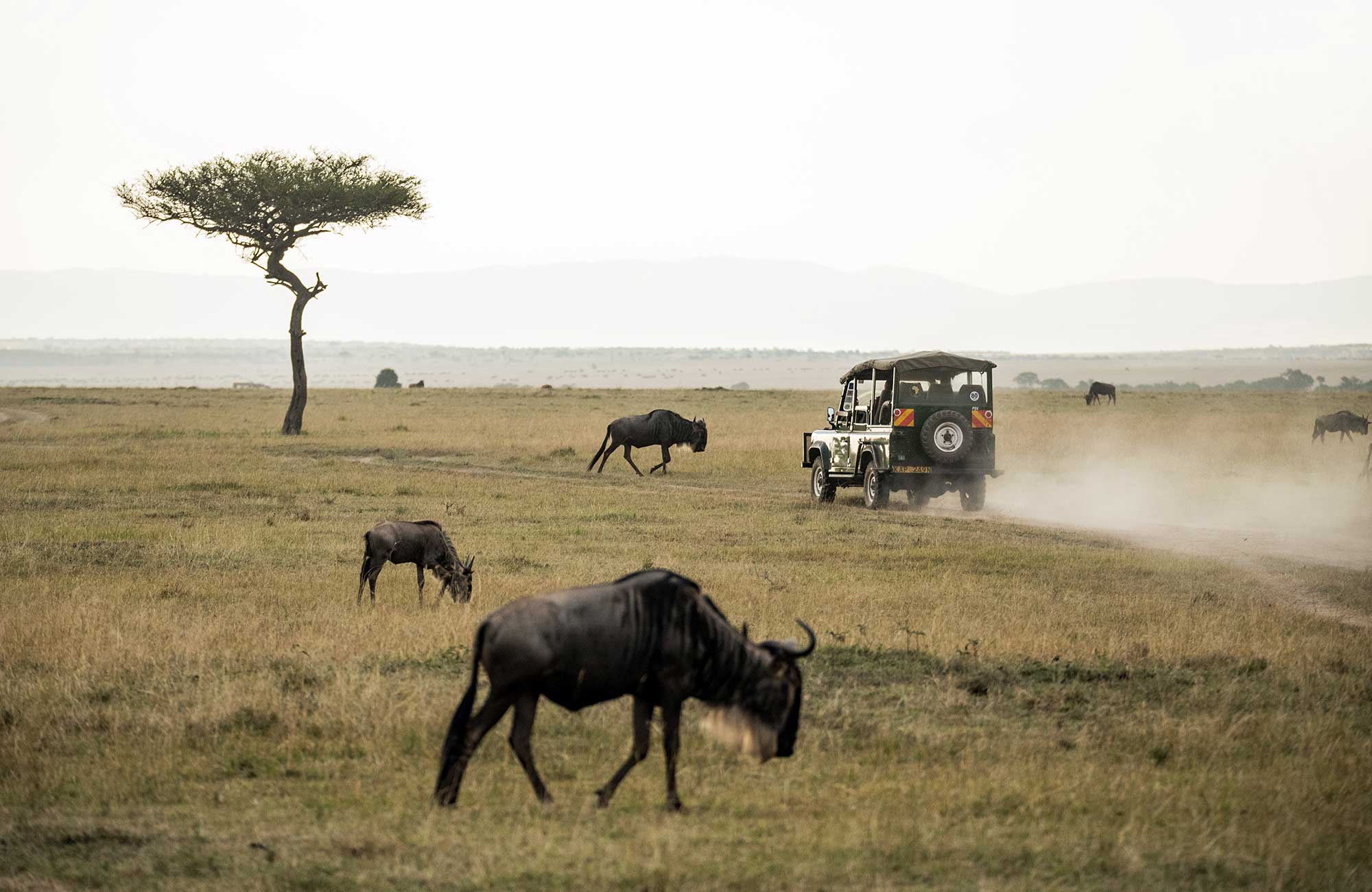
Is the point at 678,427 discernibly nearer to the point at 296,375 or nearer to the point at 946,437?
the point at 946,437

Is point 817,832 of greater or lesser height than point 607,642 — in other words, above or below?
below

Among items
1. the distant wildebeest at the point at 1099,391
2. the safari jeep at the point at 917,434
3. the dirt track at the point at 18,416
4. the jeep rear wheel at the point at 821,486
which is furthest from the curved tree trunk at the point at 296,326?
the distant wildebeest at the point at 1099,391

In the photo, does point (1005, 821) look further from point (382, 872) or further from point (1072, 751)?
point (382, 872)

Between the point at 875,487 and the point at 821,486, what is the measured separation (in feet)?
5.41

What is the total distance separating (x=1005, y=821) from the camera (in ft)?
24.3

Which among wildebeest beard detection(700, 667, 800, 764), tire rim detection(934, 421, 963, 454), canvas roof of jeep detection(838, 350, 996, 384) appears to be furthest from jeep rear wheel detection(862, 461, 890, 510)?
wildebeest beard detection(700, 667, 800, 764)

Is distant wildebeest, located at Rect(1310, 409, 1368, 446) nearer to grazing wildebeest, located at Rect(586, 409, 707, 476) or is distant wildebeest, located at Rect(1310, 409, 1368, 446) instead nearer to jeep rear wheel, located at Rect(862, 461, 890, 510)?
grazing wildebeest, located at Rect(586, 409, 707, 476)

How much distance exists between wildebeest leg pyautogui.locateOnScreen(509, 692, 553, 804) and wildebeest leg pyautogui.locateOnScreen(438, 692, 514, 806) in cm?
7

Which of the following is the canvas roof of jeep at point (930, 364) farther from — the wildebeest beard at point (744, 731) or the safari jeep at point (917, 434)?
the wildebeest beard at point (744, 731)

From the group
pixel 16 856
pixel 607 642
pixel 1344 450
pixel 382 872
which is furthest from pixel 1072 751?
pixel 1344 450

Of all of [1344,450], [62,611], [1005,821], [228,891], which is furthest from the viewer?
[1344,450]

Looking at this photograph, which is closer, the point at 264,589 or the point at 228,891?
the point at 228,891

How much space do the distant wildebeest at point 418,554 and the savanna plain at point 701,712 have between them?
44cm

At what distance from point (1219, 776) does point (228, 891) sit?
569 centimetres
